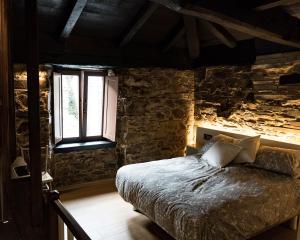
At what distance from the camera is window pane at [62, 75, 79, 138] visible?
4.51m

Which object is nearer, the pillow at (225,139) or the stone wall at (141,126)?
the pillow at (225,139)

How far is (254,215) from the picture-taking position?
2.59 metres

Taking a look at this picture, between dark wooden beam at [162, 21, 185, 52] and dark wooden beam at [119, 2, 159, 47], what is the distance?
810mm

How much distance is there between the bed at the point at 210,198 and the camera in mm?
2379

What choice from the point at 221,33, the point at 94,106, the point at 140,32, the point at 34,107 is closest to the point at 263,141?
the point at 221,33

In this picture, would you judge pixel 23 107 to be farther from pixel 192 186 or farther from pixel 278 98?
pixel 278 98

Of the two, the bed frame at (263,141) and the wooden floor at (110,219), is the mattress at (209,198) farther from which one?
the wooden floor at (110,219)

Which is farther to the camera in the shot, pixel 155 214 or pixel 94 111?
pixel 94 111

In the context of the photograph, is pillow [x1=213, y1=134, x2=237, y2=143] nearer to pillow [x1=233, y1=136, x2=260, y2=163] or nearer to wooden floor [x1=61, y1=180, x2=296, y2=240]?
pillow [x1=233, y1=136, x2=260, y2=163]

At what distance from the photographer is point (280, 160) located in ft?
11.1

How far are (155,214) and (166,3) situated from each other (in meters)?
2.06

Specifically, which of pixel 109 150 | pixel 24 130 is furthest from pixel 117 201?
pixel 24 130

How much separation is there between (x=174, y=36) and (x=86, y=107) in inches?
79.6

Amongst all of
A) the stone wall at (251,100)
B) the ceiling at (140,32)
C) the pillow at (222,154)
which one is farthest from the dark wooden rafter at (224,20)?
the pillow at (222,154)
